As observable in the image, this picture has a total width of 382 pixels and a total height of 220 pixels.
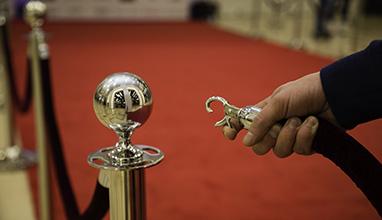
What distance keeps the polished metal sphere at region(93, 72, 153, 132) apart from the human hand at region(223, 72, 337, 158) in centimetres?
12

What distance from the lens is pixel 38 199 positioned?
2.14 m

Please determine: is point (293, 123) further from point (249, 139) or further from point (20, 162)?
point (20, 162)

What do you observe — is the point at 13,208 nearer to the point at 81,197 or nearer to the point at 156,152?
the point at 81,197

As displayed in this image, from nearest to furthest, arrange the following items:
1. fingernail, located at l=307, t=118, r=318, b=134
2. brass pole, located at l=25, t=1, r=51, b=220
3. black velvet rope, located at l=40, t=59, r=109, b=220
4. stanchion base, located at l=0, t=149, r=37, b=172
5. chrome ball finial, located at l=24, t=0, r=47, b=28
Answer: fingernail, located at l=307, t=118, r=318, b=134 < black velvet rope, located at l=40, t=59, r=109, b=220 < brass pole, located at l=25, t=1, r=51, b=220 < chrome ball finial, located at l=24, t=0, r=47, b=28 < stanchion base, located at l=0, t=149, r=37, b=172

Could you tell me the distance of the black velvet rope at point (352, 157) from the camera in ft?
2.32

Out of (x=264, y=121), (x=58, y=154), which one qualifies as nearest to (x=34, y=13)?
(x=58, y=154)

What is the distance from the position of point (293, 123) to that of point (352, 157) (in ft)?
0.30

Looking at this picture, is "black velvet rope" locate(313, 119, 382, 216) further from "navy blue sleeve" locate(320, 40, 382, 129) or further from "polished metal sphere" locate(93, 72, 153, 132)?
"polished metal sphere" locate(93, 72, 153, 132)

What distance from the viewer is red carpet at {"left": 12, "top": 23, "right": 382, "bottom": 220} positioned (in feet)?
6.64

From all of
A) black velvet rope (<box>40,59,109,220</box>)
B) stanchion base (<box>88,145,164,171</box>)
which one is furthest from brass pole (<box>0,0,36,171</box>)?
stanchion base (<box>88,145,164,171</box>)

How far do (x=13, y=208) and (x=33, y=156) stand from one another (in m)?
0.51

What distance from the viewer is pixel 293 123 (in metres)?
0.71

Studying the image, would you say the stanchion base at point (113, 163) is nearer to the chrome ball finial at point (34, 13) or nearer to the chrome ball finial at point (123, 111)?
the chrome ball finial at point (123, 111)

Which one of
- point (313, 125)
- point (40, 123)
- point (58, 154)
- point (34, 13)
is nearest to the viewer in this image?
point (313, 125)
